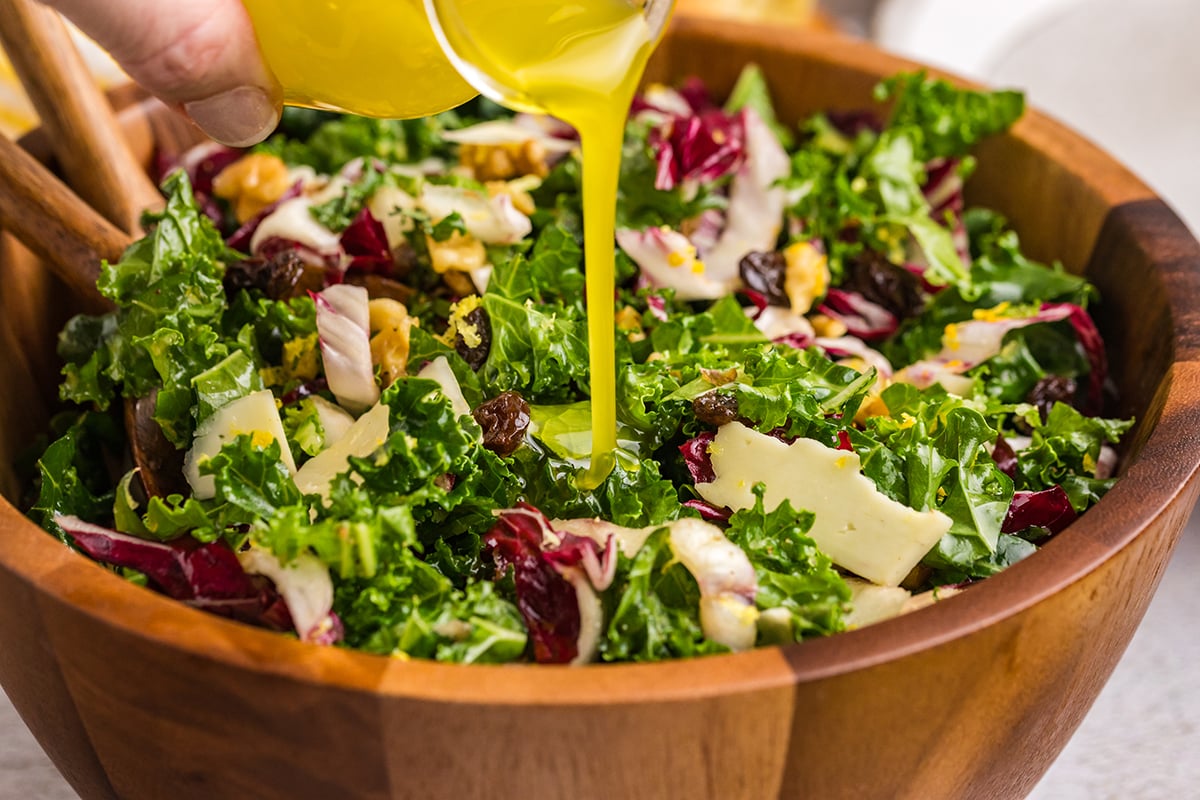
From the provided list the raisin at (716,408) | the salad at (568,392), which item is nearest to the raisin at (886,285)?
the salad at (568,392)

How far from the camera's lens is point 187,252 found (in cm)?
220

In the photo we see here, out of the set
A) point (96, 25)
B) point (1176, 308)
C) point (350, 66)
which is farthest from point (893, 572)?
point (96, 25)

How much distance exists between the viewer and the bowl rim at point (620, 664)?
1326 millimetres

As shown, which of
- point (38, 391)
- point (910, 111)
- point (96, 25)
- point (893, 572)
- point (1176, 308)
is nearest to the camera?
point (96, 25)

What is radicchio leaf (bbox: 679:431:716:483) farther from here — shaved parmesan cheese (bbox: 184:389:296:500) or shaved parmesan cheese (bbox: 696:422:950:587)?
shaved parmesan cheese (bbox: 184:389:296:500)

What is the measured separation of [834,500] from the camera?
1.74 meters

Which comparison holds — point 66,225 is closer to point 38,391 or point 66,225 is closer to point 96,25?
point 38,391

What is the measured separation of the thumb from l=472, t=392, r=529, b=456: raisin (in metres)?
0.51

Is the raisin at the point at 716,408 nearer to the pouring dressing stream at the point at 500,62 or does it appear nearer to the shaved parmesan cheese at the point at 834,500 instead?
the shaved parmesan cheese at the point at 834,500

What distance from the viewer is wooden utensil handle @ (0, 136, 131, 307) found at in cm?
223

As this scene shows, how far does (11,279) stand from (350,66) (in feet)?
3.28

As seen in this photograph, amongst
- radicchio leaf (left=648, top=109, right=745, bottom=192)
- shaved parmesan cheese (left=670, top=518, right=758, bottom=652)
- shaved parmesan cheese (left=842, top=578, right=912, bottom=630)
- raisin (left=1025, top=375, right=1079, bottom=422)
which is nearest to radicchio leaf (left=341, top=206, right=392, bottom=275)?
radicchio leaf (left=648, top=109, right=745, bottom=192)

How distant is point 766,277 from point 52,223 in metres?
1.31

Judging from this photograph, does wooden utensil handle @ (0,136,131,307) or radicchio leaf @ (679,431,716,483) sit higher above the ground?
wooden utensil handle @ (0,136,131,307)
